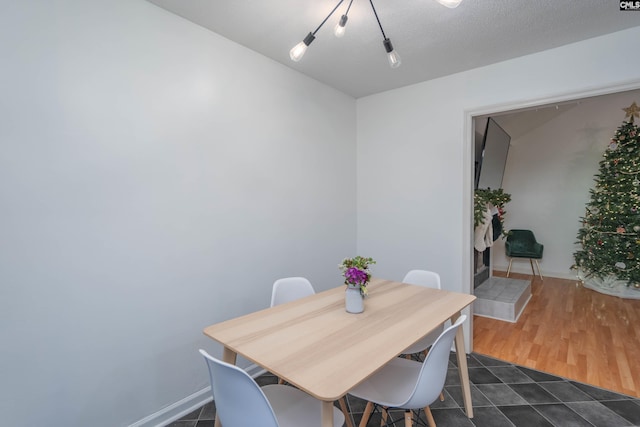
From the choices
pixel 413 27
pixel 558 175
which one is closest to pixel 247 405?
pixel 413 27

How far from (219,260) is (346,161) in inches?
72.4

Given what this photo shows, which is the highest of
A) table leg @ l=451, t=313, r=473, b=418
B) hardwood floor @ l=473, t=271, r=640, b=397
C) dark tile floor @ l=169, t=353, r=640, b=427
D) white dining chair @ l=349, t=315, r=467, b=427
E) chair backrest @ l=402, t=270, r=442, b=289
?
chair backrest @ l=402, t=270, r=442, b=289

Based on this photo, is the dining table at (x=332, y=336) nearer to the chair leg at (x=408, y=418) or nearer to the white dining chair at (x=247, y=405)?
the white dining chair at (x=247, y=405)

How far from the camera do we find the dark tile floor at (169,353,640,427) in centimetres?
189

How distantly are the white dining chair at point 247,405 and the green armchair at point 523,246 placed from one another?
5403 mm

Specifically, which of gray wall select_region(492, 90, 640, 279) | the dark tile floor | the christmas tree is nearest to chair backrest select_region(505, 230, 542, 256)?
gray wall select_region(492, 90, 640, 279)

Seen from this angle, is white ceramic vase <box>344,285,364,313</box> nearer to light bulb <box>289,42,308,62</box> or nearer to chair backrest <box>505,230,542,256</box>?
light bulb <box>289,42,308,62</box>

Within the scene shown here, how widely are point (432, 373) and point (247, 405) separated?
79 centimetres

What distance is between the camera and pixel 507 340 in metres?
3.00

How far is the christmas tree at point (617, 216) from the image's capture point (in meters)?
4.32

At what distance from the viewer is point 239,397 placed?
1.06m

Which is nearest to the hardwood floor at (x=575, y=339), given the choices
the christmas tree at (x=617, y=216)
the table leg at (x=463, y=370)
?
the christmas tree at (x=617, y=216)

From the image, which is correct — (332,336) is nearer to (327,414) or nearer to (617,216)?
(327,414)

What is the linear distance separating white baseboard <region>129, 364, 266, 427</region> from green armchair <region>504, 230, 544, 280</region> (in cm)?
541
